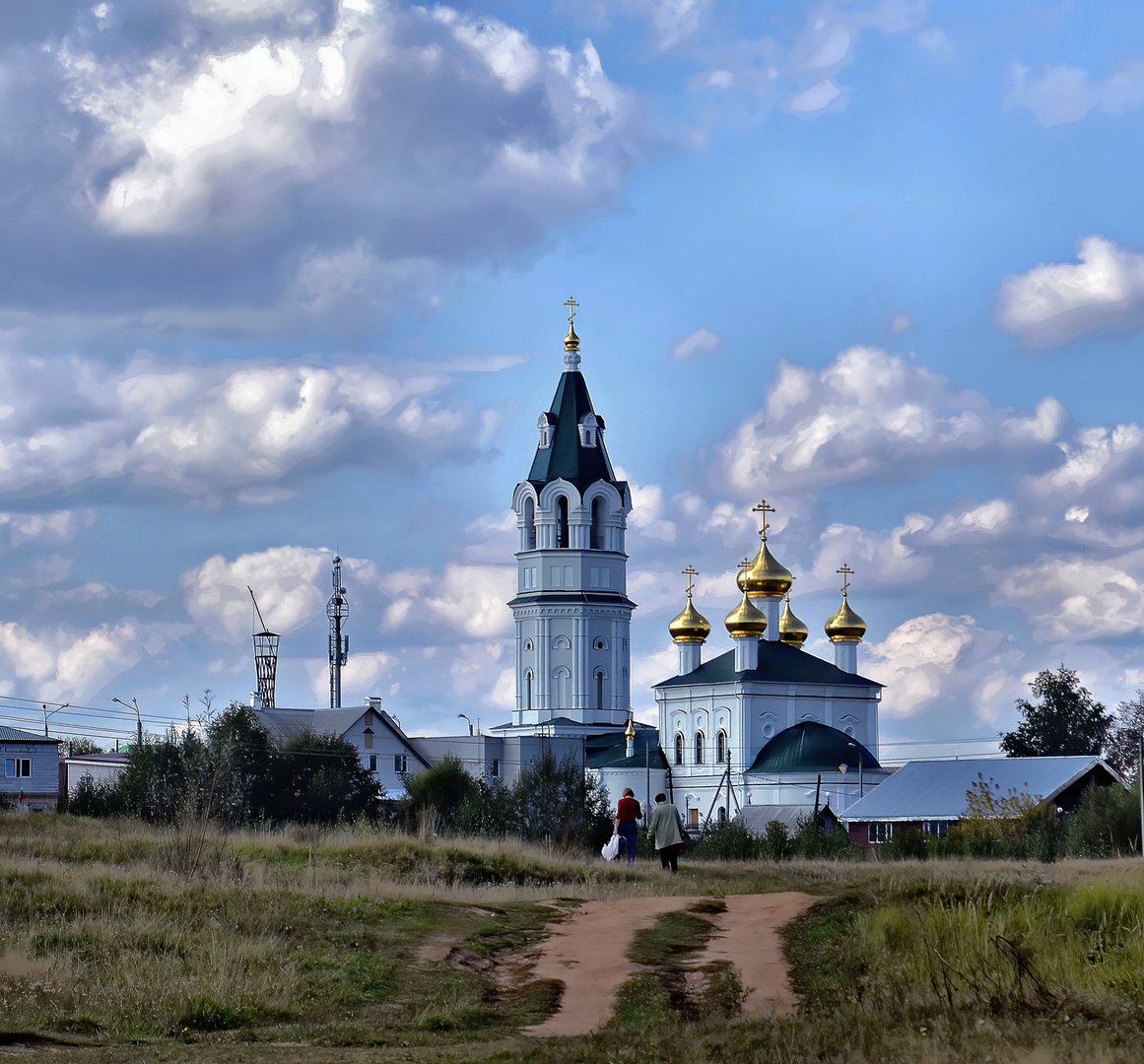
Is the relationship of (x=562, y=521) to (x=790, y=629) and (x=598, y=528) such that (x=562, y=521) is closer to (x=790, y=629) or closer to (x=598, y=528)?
(x=598, y=528)

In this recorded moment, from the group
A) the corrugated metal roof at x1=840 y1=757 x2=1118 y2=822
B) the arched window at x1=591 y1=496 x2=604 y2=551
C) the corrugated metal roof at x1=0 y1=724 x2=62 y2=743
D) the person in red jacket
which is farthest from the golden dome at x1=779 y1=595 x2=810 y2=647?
the person in red jacket

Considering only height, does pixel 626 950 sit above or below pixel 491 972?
above

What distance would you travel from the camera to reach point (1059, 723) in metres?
88.3

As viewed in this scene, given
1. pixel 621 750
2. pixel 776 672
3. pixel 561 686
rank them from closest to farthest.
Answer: pixel 776 672
pixel 621 750
pixel 561 686

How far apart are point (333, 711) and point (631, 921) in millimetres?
70810

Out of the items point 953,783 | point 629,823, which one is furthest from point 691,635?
point 629,823

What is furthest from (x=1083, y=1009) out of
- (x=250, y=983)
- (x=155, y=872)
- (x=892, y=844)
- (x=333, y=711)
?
(x=333, y=711)

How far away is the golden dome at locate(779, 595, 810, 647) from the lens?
3342 inches

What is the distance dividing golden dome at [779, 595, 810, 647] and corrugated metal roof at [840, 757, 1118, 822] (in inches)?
948

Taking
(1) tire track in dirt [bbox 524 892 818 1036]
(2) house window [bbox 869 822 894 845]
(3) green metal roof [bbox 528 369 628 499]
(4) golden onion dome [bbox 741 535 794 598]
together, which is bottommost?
(2) house window [bbox 869 822 894 845]

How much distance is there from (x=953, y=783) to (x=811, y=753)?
18.0m

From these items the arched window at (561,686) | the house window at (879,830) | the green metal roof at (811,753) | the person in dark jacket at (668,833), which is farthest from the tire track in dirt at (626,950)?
the arched window at (561,686)

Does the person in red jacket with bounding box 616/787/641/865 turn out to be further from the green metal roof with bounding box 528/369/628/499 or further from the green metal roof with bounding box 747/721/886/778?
the green metal roof with bounding box 528/369/628/499

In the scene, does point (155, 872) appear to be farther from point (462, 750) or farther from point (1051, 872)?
point (462, 750)
